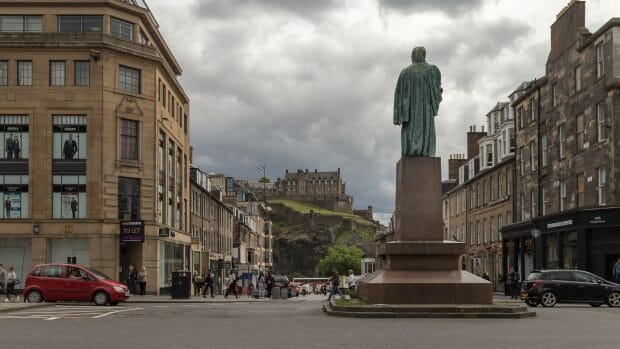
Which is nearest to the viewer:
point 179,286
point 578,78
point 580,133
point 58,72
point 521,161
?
point 179,286

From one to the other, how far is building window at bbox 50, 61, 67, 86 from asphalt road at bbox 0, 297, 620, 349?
26.8m

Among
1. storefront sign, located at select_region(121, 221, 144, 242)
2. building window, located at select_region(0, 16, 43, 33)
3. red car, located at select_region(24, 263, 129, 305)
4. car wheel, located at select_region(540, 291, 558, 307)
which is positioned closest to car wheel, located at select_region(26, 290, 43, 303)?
red car, located at select_region(24, 263, 129, 305)

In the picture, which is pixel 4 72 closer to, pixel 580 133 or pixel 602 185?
pixel 580 133

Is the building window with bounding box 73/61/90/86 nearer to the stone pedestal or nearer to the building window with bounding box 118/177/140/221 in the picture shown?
the building window with bounding box 118/177/140/221

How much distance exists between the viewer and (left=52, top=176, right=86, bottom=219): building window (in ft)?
147

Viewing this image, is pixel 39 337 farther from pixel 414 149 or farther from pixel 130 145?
pixel 130 145

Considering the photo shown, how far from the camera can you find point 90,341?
14492mm

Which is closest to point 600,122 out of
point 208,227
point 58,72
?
point 58,72

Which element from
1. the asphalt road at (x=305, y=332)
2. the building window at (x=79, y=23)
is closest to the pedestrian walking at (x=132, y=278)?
the building window at (x=79, y=23)

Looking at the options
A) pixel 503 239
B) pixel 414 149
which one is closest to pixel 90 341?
pixel 414 149

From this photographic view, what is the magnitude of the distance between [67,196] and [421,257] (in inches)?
1145

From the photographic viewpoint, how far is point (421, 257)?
20609 mm

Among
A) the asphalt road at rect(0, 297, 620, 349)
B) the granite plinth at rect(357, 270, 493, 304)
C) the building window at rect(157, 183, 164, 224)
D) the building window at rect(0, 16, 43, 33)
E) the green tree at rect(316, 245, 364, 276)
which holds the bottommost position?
the green tree at rect(316, 245, 364, 276)

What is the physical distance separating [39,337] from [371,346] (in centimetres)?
634
